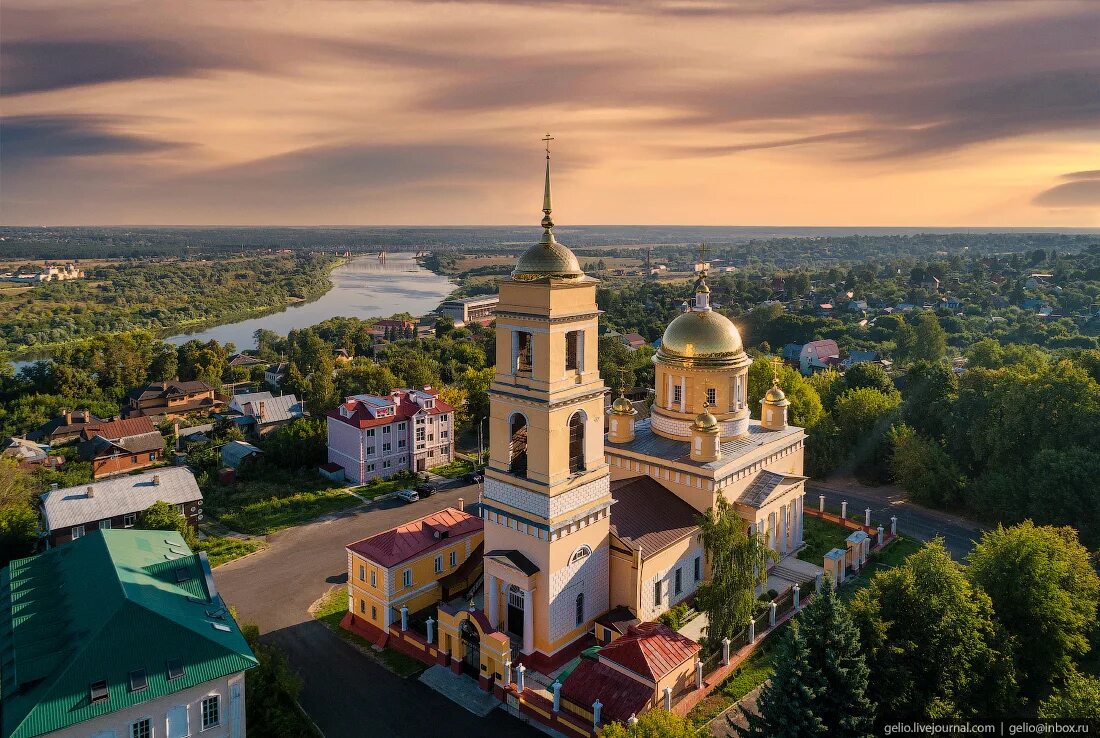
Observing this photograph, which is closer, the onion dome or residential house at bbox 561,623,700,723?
residential house at bbox 561,623,700,723

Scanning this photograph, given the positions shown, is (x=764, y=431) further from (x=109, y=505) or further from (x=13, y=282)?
(x=13, y=282)

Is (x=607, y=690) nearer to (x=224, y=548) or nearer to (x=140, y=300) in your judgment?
(x=224, y=548)

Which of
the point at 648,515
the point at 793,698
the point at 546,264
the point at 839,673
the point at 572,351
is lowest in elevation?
the point at 793,698

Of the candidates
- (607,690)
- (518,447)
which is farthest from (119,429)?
(607,690)

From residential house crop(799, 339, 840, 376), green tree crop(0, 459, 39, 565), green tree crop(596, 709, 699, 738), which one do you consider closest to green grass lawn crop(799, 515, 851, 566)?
green tree crop(596, 709, 699, 738)

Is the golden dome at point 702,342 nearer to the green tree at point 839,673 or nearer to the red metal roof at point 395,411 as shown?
the green tree at point 839,673

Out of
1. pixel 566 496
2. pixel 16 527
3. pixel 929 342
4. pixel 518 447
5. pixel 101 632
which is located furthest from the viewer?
pixel 929 342

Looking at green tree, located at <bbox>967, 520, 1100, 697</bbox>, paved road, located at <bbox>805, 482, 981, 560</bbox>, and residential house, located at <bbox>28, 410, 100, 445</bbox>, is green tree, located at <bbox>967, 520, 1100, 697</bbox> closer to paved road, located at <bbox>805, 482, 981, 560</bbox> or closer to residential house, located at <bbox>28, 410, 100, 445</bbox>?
paved road, located at <bbox>805, 482, 981, 560</bbox>
